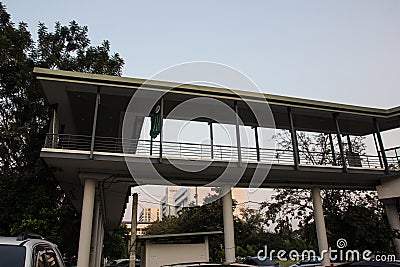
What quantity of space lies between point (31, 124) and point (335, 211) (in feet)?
48.9

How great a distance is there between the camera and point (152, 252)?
44.4ft

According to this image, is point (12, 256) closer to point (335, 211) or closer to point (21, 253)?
point (21, 253)

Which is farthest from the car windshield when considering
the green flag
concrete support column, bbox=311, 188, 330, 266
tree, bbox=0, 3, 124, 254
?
concrete support column, bbox=311, 188, 330, 266

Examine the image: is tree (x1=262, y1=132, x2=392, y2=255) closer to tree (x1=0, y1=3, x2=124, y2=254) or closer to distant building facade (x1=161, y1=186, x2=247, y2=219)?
distant building facade (x1=161, y1=186, x2=247, y2=219)

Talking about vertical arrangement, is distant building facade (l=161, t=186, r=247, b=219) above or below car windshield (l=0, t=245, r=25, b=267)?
above

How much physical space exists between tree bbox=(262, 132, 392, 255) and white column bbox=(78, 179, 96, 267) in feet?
26.8

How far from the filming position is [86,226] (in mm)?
10797

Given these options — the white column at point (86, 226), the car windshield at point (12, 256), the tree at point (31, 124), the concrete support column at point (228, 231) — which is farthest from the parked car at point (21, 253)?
the concrete support column at point (228, 231)

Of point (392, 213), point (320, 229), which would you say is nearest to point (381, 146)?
point (392, 213)

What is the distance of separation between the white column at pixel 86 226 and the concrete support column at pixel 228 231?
498cm

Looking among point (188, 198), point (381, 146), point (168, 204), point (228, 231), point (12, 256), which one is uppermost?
point (188, 198)

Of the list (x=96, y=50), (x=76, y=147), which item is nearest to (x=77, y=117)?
(x=76, y=147)

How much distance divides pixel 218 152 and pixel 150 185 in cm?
301

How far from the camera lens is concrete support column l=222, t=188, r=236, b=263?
1284 cm
